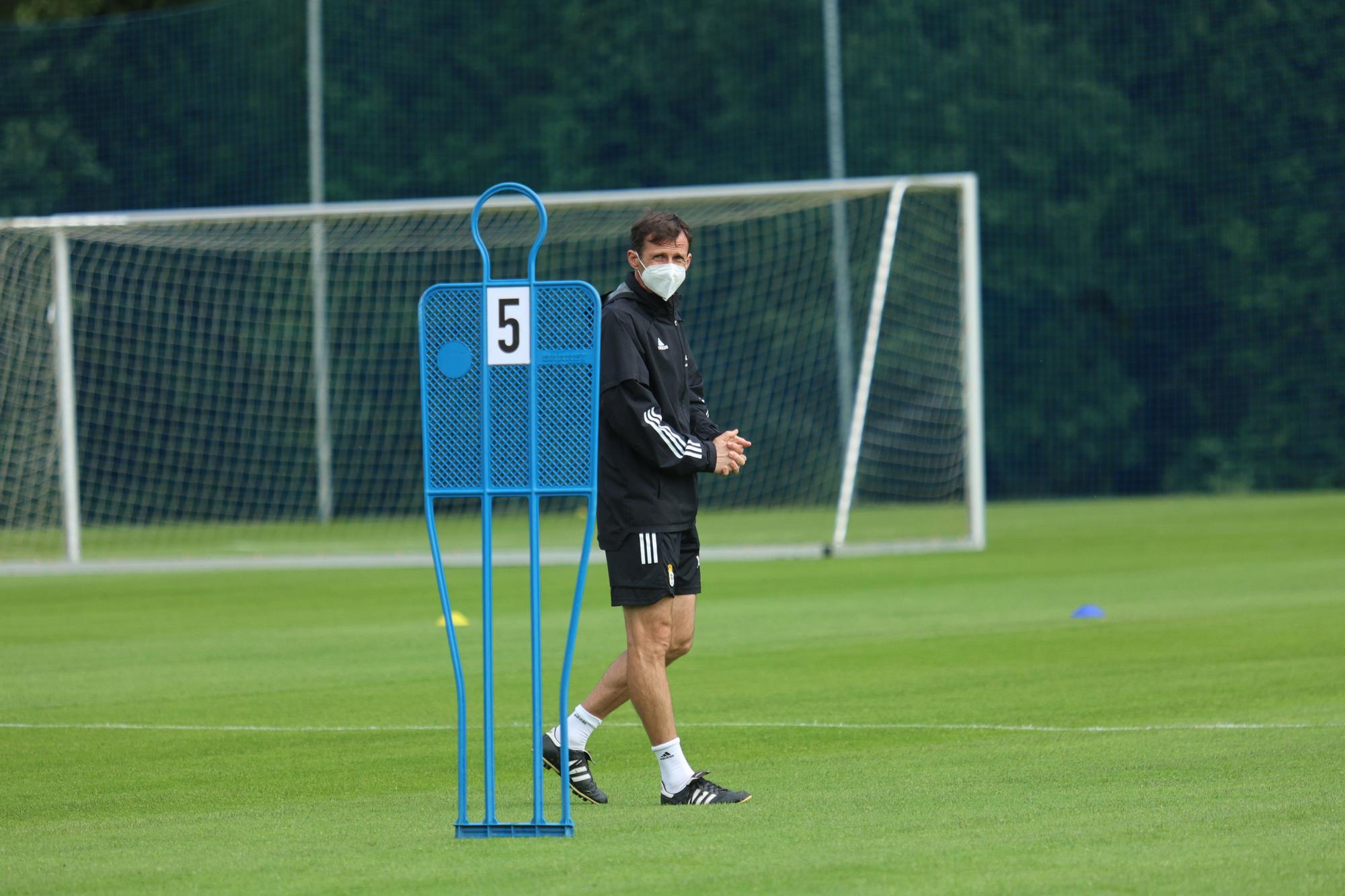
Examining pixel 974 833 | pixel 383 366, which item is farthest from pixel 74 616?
pixel 383 366

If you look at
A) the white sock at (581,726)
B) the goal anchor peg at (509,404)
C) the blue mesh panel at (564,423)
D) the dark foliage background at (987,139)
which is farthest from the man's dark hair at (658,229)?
the dark foliage background at (987,139)

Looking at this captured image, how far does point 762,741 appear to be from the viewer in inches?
317

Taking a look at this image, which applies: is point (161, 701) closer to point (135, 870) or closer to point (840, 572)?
point (135, 870)

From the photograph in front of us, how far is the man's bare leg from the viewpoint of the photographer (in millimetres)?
6633

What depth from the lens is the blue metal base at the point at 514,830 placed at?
224 inches

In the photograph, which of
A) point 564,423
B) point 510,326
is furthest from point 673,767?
point 510,326

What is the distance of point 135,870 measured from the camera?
17.7 feet

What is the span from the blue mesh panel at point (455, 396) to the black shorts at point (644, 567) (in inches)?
35.2

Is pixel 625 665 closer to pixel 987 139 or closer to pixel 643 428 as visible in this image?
pixel 643 428

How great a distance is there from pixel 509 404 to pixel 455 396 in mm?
161

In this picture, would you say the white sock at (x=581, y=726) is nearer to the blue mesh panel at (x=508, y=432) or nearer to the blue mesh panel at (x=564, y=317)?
the blue mesh panel at (x=508, y=432)

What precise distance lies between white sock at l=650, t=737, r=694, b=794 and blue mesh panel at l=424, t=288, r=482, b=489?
1.29m

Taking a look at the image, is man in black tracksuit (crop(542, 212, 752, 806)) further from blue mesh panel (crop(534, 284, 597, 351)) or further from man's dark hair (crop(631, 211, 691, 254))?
blue mesh panel (crop(534, 284, 597, 351))

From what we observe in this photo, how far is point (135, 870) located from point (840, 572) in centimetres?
1236
